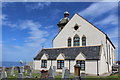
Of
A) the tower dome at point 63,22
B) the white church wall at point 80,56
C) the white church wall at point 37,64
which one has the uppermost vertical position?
the tower dome at point 63,22

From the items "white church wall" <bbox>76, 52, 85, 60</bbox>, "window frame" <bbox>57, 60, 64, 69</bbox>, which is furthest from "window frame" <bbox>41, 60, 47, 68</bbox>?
"white church wall" <bbox>76, 52, 85, 60</bbox>

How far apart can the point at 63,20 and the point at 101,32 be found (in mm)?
14199

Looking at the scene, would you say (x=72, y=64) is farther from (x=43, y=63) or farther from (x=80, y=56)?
(x=43, y=63)

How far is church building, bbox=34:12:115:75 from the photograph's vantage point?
2171cm

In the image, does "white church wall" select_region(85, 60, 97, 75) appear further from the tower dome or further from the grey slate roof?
the tower dome

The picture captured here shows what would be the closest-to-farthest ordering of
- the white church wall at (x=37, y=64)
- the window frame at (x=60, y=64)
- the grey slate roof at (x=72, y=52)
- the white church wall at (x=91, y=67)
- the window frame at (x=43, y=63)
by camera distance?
the white church wall at (x=91, y=67)
the grey slate roof at (x=72, y=52)
the window frame at (x=60, y=64)
the window frame at (x=43, y=63)
the white church wall at (x=37, y=64)

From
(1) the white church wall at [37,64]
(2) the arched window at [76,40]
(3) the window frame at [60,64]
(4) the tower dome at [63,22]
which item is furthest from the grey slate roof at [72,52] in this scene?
(4) the tower dome at [63,22]

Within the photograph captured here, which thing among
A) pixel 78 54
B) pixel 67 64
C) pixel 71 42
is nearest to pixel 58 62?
pixel 67 64

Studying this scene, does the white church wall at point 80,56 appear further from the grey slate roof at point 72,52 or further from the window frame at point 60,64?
the window frame at point 60,64

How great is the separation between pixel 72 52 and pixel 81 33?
5762mm

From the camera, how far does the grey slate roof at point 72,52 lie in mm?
21911

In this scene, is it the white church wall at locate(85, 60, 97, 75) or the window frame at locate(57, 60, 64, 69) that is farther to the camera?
the window frame at locate(57, 60, 64, 69)

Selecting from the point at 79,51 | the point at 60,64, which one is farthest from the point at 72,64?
the point at 79,51

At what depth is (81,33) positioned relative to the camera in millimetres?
28047
